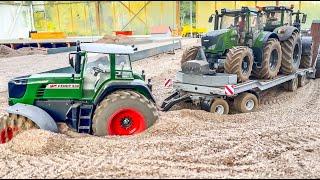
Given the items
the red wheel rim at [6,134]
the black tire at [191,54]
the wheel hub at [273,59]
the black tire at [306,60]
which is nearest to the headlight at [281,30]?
the wheel hub at [273,59]

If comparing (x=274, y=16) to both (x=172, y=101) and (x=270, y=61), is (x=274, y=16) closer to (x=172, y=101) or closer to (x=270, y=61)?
(x=270, y=61)

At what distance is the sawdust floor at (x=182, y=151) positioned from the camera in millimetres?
4809

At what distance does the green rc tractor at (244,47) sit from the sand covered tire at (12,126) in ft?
13.4

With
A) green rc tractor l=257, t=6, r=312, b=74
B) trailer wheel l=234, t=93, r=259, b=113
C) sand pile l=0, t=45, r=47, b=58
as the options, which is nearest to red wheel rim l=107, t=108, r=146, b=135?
trailer wheel l=234, t=93, r=259, b=113

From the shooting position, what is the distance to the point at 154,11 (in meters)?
34.1

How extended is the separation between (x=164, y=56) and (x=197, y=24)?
13838mm

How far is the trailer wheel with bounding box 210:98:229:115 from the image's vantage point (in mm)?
8391

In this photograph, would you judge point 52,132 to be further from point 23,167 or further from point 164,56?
point 164,56

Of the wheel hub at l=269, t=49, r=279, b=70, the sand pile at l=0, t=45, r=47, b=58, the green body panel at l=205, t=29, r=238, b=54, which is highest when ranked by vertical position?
the green body panel at l=205, t=29, r=238, b=54

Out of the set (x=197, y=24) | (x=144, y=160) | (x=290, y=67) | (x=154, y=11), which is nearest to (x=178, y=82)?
(x=290, y=67)

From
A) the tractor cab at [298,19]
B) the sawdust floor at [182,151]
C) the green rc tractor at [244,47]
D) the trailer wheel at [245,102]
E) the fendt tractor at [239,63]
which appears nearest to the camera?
the sawdust floor at [182,151]

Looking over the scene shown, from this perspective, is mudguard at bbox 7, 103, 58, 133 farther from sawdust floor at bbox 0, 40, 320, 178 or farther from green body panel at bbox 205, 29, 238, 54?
green body panel at bbox 205, 29, 238, 54

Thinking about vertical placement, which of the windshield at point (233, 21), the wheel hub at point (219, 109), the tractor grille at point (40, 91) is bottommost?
the wheel hub at point (219, 109)

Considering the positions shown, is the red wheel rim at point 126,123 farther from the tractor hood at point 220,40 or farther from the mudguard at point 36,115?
the tractor hood at point 220,40
